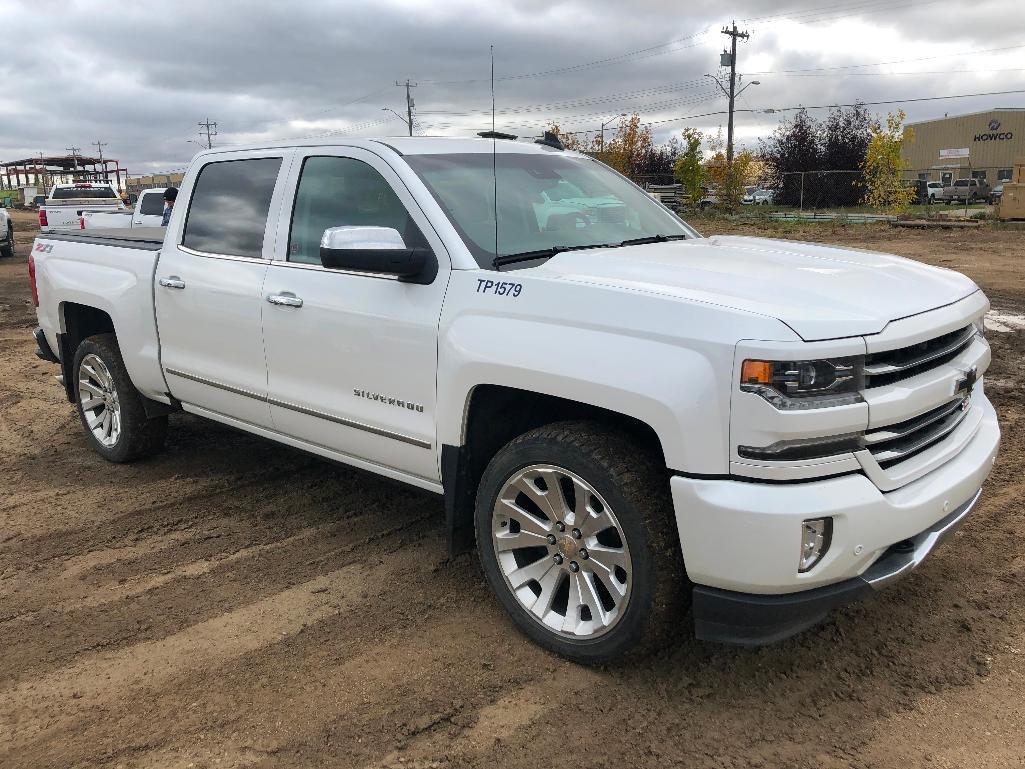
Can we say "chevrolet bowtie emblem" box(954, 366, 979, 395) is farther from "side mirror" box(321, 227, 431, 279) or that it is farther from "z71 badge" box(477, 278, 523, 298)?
"side mirror" box(321, 227, 431, 279)

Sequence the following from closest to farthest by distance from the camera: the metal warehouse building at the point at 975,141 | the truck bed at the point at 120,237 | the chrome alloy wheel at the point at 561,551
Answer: the chrome alloy wheel at the point at 561,551 < the truck bed at the point at 120,237 < the metal warehouse building at the point at 975,141

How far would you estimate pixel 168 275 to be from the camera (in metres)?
4.75

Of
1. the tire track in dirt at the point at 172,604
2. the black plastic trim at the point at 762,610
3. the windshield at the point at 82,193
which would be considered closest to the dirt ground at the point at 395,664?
the tire track in dirt at the point at 172,604

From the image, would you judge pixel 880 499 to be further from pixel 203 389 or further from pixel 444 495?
pixel 203 389

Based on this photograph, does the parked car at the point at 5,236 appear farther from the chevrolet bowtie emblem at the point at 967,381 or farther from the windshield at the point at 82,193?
the chevrolet bowtie emblem at the point at 967,381

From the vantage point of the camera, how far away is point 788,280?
3.04m

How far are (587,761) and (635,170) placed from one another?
4946cm

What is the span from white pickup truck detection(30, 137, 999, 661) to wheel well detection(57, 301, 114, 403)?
1249 millimetres

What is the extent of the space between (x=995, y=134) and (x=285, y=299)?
72.2 m

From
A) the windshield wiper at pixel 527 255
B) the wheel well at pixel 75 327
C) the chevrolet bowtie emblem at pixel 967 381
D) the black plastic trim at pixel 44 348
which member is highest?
the windshield wiper at pixel 527 255

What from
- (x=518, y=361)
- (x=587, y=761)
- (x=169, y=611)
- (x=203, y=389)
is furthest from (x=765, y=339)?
(x=203, y=389)

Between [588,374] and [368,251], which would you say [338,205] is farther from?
[588,374]

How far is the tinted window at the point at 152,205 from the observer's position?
61.2ft

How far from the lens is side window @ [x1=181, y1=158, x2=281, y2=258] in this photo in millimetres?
4309
